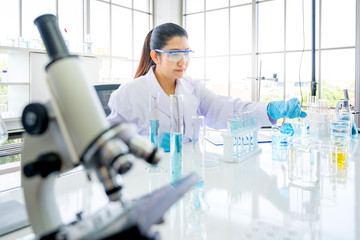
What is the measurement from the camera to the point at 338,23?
14.6 feet

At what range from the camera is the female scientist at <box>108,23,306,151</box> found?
1.72 m

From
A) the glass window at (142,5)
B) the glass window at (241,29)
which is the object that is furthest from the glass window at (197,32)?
the glass window at (142,5)

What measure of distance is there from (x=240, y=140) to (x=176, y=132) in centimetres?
51

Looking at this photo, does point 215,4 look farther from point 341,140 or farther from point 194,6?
point 341,140

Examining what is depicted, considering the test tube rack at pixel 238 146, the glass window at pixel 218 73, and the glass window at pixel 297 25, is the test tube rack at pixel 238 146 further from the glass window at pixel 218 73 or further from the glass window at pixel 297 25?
the glass window at pixel 218 73

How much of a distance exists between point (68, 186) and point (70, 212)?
220mm

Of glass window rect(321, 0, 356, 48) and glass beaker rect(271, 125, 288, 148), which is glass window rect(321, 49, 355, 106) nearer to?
glass window rect(321, 0, 356, 48)

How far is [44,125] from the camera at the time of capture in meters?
0.40

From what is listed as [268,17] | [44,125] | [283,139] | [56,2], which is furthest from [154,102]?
[268,17]

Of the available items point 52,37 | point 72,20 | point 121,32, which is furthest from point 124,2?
point 52,37

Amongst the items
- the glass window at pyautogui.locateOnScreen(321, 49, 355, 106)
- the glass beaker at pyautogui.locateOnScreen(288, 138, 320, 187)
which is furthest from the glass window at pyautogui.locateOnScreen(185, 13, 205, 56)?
the glass beaker at pyautogui.locateOnScreen(288, 138, 320, 187)

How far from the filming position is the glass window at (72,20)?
458cm

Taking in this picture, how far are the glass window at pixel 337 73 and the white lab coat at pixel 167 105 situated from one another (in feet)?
10.8

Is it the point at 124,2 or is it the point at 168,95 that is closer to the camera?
the point at 168,95
